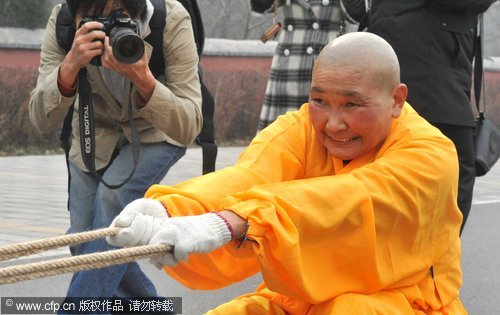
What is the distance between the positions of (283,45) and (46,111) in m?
2.03

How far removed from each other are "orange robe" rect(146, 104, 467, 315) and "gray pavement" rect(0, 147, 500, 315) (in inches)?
115

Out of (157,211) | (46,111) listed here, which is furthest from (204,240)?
(46,111)

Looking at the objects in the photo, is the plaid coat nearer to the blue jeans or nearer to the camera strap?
the blue jeans

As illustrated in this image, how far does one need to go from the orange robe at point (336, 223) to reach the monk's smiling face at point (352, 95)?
0.07m

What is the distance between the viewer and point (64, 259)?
7.45ft

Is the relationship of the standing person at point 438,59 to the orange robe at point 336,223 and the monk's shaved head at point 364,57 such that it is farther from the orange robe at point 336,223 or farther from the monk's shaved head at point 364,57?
the monk's shaved head at point 364,57

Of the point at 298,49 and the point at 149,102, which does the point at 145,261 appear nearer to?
the point at 298,49

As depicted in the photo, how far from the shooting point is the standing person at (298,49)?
6020 millimetres

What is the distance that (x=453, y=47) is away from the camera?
4.79 metres

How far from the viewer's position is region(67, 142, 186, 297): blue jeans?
443cm

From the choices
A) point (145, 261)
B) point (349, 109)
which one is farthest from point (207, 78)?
point (349, 109)

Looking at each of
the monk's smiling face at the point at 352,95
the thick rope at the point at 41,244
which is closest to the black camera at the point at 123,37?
the monk's smiling face at the point at 352,95

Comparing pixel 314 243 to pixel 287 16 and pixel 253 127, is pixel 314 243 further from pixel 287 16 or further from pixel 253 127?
pixel 253 127

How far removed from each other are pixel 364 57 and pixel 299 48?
119 inches
